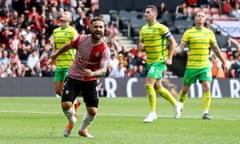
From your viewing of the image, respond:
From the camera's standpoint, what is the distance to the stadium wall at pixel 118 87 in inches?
1303

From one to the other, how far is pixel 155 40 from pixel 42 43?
16073 millimetres

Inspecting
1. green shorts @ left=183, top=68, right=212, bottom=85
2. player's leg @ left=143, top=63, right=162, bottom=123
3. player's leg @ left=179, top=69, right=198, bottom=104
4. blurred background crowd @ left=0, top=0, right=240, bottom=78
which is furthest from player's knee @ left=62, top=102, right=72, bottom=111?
blurred background crowd @ left=0, top=0, right=240, bottom=78

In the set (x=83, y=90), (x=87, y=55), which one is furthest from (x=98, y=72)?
(x=83, y=90)

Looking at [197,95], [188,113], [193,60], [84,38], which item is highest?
[84,38]

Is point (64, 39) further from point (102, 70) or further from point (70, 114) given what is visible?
point (102, 70)

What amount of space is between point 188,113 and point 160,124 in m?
4.50

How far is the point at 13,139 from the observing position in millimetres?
14062

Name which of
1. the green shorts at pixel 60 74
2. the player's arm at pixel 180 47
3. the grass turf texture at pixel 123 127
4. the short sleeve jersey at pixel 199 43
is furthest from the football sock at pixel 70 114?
the short sleeve jersey at pixel 199 43

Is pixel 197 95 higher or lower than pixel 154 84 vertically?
lower

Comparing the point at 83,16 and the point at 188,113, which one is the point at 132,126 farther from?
the point at 83,16

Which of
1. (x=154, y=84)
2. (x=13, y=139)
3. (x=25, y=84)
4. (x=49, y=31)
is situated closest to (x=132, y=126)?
(x=154, y=84)

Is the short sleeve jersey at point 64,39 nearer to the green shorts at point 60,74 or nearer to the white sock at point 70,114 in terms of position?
the green shorts at point 60,74

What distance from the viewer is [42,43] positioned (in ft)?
115

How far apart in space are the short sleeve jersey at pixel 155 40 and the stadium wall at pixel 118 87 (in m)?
14.1
